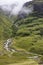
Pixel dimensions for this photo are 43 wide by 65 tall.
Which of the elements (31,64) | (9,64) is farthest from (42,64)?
(9,64)

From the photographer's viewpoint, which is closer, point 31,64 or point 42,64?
point 31,64

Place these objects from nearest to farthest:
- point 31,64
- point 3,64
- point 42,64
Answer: point 3,64 < point 31,64 < point 42,64

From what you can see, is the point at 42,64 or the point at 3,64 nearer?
the point at 3,64

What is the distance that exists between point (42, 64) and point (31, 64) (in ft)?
50.8

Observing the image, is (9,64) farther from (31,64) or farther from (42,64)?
(42,64)

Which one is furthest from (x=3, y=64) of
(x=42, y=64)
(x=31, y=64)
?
(x=42, y=64)

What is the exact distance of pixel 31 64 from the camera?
144m

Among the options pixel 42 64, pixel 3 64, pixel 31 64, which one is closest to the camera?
pixel 3 64

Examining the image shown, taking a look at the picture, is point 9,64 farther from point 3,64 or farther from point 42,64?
point 42,64

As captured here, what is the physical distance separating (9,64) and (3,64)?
4352 mm

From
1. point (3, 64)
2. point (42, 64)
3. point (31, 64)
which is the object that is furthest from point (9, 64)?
point (42, 64)

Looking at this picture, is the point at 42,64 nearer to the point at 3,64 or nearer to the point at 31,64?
the point at 31,64

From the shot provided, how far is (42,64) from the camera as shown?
516 feet

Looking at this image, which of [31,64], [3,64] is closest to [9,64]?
[3,64]
